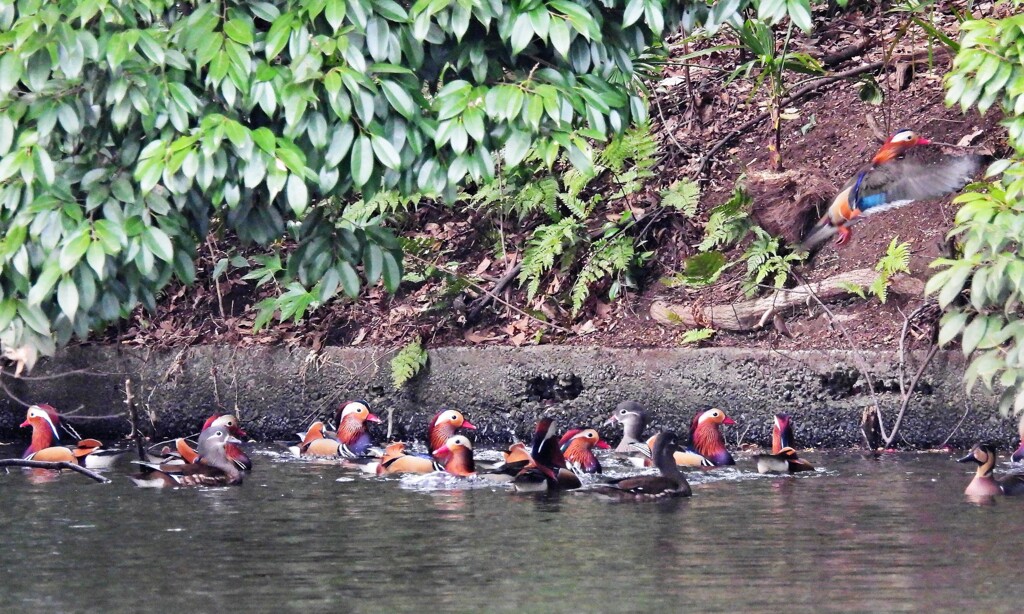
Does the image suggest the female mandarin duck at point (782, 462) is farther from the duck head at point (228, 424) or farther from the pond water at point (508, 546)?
the duck head at point (228, 424)

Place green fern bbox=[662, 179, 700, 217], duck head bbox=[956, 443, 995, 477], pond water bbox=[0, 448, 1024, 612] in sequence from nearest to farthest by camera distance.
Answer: pond water bbox=[0, 448, 1024, 612], duck head bbox=[956, 443, 995, 477], green fern bbox=[662, 179, 700, 217]

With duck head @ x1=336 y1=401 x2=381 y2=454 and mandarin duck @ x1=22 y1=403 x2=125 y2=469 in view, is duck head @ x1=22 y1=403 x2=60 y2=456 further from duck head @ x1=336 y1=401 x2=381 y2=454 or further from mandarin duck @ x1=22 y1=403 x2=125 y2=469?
duck head @ x1=336 y1=401 x2=381 y2=454

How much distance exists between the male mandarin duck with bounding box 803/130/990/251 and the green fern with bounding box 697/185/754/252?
85 cm

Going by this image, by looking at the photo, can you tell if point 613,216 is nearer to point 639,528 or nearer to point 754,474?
point 754,474

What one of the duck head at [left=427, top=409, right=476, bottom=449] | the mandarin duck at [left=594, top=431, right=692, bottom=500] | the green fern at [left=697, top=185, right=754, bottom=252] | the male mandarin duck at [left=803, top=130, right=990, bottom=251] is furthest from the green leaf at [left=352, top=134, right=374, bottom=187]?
the green fern at [left=697, top=185, right=754, bottom=252]

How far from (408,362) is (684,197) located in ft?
8.70

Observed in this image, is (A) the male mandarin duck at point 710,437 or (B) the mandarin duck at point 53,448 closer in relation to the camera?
(A) the male mandarin duck at point 710,437

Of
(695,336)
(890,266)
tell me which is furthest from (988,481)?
(695,336)

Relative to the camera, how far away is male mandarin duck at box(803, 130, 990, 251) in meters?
10.3

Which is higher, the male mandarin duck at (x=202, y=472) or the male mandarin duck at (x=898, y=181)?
the male mandarin duck at (x=898, y=181)

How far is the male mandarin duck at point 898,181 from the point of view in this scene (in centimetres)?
1029

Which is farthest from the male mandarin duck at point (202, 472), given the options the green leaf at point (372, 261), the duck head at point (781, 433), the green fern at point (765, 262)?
the green fern at point (765, 262)

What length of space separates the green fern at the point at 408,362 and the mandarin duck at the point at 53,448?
6.64ft

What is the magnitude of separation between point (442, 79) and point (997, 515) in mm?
3555
